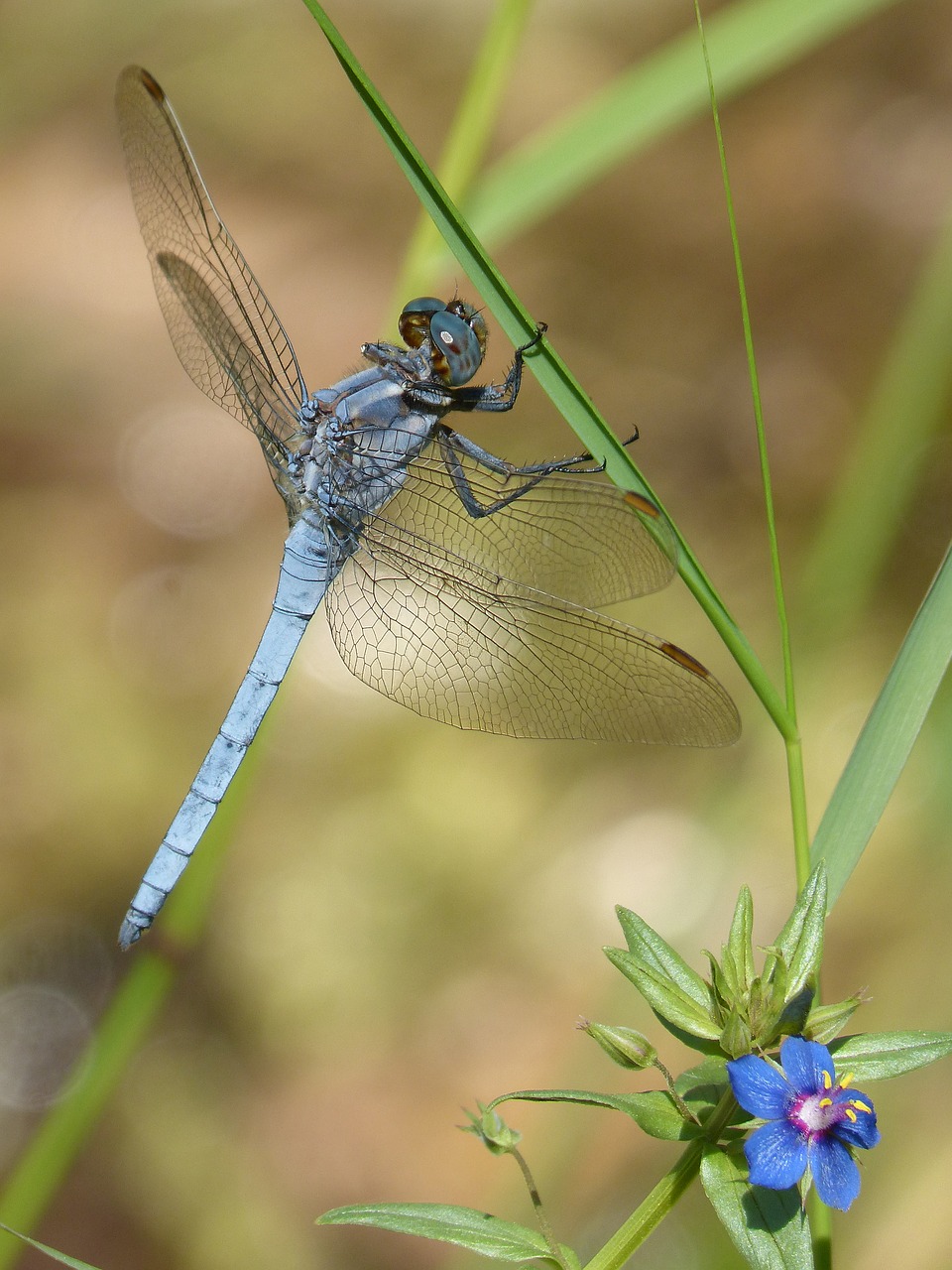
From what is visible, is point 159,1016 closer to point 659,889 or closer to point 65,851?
point 65,851

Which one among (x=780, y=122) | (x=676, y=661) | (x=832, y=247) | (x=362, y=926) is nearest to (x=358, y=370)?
(x=676, y=661)

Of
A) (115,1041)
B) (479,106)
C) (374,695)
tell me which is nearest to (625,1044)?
(115,1041)

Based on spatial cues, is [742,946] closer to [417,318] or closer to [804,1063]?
[804,1063]

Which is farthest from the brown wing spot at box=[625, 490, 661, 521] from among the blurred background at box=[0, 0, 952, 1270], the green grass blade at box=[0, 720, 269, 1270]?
the green grass blade at box=[0, 720, 269, 1270]

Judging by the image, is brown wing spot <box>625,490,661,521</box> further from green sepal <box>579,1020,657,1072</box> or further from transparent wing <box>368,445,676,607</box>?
green sepal <box>579,1020,657,1072</box>

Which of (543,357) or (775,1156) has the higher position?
(543,357)
